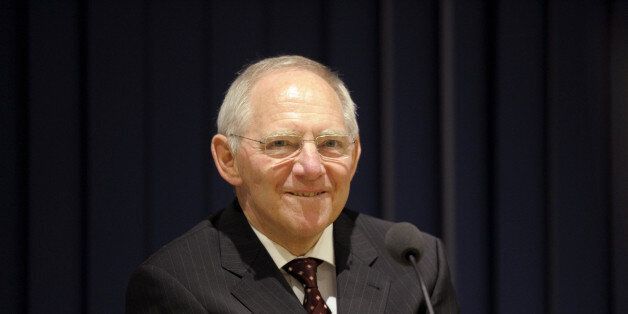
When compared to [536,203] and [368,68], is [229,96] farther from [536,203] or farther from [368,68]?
[536,203]

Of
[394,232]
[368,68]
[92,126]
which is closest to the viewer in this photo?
[394,232]

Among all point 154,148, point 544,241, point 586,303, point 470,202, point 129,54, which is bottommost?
point 586,303

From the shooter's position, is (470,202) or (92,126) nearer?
(92,126)

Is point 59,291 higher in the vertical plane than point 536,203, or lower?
lower

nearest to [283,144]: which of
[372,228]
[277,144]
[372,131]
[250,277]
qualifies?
[277,144]

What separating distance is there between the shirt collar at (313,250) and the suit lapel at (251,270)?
0.03 m

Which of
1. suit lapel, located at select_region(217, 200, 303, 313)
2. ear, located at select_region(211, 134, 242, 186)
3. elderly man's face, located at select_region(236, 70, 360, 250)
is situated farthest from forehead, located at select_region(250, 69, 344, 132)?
suit lapel, located at select_region(217, 200, 303, 313)

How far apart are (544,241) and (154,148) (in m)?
1.56

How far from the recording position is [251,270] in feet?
5.60

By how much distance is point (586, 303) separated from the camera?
2.69 m

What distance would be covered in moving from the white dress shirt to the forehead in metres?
0.33

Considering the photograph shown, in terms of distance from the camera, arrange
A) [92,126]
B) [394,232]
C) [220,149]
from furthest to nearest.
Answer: [92,126] < [220,149] < [394,232]

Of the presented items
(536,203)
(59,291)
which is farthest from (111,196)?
(536,203)

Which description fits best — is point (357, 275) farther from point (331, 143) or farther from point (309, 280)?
point (331, 143)
